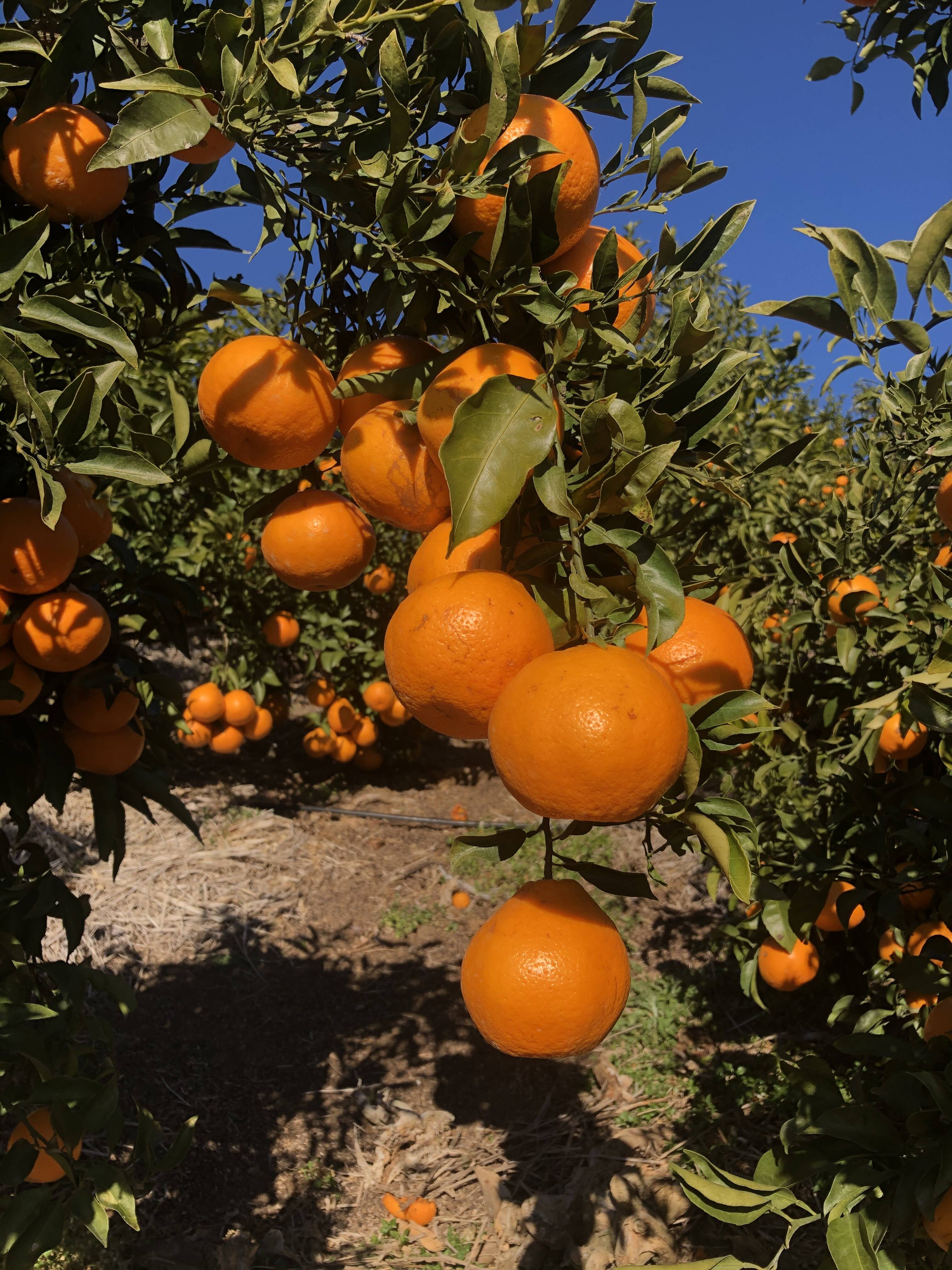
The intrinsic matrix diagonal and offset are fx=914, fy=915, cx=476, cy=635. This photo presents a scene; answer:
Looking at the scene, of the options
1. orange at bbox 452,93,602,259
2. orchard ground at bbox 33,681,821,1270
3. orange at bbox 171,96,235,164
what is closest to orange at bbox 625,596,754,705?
orange at bbox 452,93,602,259

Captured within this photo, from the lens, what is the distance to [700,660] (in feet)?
2.64

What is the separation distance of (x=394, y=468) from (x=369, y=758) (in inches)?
199

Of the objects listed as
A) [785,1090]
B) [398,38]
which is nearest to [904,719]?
[398,38]

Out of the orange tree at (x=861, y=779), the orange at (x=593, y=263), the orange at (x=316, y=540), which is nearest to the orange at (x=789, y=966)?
the orange tree at (x=861, y=779)

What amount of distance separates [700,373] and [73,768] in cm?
128

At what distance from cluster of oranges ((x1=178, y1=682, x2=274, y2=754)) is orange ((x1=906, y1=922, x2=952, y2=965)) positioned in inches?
128

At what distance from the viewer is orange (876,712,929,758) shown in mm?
1688

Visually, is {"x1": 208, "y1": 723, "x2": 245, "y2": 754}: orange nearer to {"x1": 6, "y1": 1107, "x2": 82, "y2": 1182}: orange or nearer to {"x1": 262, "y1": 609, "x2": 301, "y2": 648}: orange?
{"x1": 262, "y1": 609, "x2": 301, "y2": 648}: orange

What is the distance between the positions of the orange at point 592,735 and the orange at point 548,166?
39 centimetres

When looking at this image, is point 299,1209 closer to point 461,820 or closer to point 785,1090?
point 785,1090

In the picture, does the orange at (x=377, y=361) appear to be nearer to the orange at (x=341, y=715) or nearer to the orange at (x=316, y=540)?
the orange at (x=316, y=540)

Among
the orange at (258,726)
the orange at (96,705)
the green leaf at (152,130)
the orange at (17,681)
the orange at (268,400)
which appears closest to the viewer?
the green leaf at (152,130)

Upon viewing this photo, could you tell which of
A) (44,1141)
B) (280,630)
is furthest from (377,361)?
(280,630)

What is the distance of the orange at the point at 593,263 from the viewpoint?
2.68 ft
